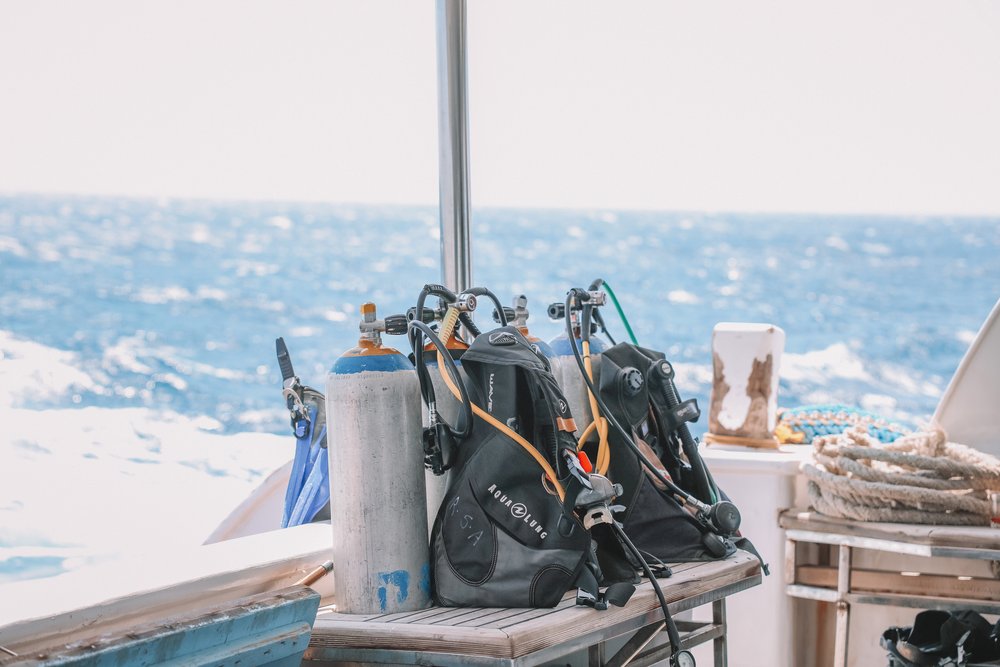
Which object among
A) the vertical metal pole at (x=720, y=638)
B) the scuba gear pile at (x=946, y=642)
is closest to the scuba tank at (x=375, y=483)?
the vertical metal pole at (x=720, y=638)

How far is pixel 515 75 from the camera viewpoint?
107 ft

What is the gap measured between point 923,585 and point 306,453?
5.22ft

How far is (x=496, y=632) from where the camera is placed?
147 centimetres

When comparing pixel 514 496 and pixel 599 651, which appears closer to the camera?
pixel 514 496

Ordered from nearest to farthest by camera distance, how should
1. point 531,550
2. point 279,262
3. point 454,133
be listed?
1. point 531,550
2. point 454,133
3. point 279,262

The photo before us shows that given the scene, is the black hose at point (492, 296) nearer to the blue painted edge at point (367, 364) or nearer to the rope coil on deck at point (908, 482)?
the blue painted edge at point (367, 364)

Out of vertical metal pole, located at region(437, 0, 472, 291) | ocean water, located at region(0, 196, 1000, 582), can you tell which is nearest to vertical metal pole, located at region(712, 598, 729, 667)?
vertical metal pole, located at region(437, 0, 472, 291)

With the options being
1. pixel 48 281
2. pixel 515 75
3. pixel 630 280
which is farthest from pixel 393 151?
pixel 48 281

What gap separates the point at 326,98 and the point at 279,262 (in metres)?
6.11

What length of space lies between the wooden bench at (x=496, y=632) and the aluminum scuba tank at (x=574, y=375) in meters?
0.36

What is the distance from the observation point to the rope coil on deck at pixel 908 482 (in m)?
2.63

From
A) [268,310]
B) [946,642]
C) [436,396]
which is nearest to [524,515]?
[436,396]

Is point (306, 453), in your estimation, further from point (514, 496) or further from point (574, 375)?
point (514, 496)

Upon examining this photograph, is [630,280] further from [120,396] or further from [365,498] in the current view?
[365,498]
